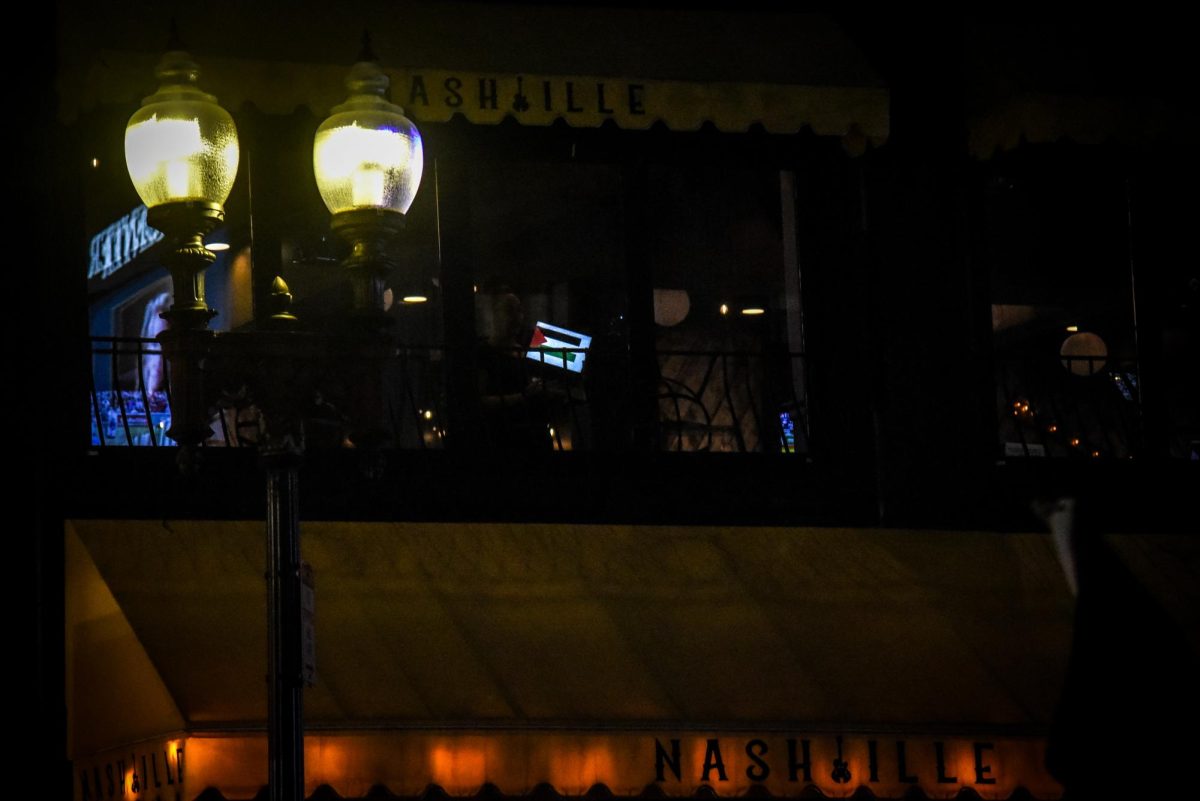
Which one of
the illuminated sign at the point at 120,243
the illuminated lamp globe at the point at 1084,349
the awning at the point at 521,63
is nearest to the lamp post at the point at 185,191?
the awning at the point at 521,63

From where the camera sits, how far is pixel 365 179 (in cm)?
812

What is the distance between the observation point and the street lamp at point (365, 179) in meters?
8.12

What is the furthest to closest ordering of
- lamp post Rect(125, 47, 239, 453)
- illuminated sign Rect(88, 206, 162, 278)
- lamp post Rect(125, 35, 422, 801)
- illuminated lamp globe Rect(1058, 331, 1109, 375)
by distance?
illuminated sign Rect(88, 206, 162, 278) < illuminated lamp globe Rect(1058, 331, 1109, 375) < lamp post Rect(125, 47, 239, 453) < lamp post Rect(125, 35, 422, 801)

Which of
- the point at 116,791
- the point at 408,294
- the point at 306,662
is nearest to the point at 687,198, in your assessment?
the point at 408,294

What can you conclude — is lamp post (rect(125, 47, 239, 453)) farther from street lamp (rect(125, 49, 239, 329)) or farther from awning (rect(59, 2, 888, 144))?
awning (rect(59, 2, 888, 144))

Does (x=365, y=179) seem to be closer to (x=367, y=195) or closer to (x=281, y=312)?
(x=367, y=195)

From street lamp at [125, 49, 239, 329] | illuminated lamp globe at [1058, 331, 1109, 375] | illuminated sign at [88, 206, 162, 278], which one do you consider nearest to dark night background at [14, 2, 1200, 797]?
illuminated lamp globe at [1058, 331, 1109, 375]

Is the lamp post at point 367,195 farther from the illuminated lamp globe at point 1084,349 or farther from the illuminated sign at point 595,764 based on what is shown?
the illuminated lamp globe at point 1084,349

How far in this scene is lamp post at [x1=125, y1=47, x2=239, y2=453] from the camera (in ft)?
26.1

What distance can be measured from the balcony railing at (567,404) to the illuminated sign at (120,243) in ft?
4.13

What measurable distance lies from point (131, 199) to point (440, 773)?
559 cm

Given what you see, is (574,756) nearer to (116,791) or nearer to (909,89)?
(116,791)

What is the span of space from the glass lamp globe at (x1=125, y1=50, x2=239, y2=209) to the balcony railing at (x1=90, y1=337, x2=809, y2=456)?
4.23 metres

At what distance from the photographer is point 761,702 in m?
11.2
